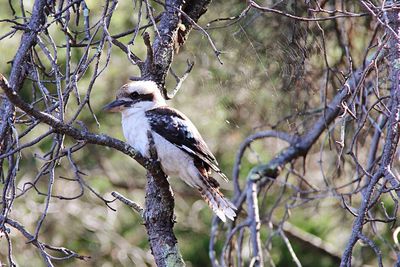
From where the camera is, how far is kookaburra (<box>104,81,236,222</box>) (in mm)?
3602

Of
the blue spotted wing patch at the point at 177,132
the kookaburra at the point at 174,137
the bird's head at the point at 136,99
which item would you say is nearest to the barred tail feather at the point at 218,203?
the kookaburra at the point at 174,137

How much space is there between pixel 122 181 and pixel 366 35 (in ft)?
8.45

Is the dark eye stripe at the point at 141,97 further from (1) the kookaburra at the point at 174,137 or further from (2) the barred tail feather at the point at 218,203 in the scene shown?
(2) the barred tail feather at the point at 218,203

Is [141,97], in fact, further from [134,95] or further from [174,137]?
[174,137]

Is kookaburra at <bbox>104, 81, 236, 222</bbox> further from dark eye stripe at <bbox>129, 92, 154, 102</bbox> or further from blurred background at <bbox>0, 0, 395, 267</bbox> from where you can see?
blurred background at <bbox>0, 0, 395, 267</bbox>

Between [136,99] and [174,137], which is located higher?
[136,99]

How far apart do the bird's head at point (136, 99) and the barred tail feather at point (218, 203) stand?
0.42 meters

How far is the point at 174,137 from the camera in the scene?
366 centimetres

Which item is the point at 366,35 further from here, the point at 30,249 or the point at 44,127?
the point at 30,249

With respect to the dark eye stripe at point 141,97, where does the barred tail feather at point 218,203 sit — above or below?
below

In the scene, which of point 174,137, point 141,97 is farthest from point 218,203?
point 141,97

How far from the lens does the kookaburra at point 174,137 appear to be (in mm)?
3602

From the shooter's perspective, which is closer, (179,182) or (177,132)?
(177,132)

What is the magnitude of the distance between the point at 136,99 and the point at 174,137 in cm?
24
